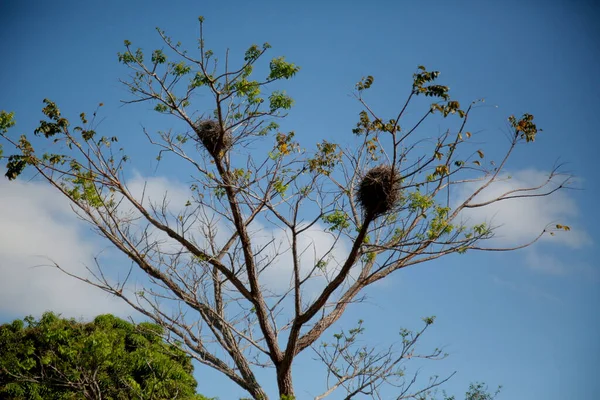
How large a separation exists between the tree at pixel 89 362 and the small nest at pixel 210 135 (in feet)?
7.96

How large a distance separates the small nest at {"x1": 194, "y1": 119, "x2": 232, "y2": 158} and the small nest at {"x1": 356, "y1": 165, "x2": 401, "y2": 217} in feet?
6.03

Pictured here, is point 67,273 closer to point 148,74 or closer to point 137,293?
point 137,293

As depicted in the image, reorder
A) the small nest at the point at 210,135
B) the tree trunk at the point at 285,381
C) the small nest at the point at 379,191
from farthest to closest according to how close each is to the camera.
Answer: the small nest at the point at 210,135 < the tree trunk at the point at 285,381 < the small nest at the point at 379,191

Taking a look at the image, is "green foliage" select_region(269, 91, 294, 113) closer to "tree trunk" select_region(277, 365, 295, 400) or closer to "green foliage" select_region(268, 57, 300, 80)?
"green foliage" select_region(268, 57, 300, 80)

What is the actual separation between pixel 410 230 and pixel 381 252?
45 centimetres

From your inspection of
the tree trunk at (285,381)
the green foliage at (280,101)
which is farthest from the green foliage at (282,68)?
the tree trunk at (285,381)

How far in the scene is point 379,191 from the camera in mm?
6285

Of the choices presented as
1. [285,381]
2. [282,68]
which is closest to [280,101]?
[282,68]

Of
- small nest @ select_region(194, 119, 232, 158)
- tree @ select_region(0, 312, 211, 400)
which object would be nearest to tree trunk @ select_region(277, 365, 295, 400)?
tree @ select_region(0, 312, 211, 400)

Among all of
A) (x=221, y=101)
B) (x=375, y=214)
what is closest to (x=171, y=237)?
(x=221, y=101)

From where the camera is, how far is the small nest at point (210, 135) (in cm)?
716

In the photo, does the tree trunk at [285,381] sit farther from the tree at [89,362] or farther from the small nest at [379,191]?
the small nest at [379,191]

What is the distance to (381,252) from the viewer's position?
708cm

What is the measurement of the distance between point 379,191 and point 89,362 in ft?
14.0
